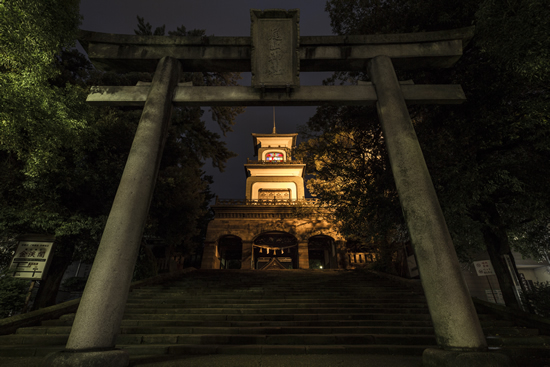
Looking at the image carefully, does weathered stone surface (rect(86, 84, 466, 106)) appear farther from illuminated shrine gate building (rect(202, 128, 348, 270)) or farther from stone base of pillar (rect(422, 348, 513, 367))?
illuminated shrine gate building (rect(202, 128, 348, 270))

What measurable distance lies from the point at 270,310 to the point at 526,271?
22047 millimetres

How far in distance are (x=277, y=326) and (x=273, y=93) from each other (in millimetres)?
5015

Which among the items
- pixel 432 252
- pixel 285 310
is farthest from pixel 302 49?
pixel 285 310

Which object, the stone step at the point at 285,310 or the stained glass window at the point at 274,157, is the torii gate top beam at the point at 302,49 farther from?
the stained glass window at the point at 274,157

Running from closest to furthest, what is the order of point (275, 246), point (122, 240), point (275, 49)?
point (122, 240) < point (275, 49) < point (275, 246)

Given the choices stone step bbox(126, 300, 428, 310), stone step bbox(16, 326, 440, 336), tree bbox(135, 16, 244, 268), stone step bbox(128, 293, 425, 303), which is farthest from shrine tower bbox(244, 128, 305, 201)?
stone step bbox(16, 326, 440, 336)

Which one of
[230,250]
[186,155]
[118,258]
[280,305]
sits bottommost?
[280,305]

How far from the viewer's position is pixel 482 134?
699 cm

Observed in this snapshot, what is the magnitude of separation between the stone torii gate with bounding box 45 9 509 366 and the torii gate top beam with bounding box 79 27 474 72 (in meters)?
0.02

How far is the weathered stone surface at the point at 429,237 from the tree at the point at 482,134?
282 centimetres

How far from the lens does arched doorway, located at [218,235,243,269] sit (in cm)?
2342

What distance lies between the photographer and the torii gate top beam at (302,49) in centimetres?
537

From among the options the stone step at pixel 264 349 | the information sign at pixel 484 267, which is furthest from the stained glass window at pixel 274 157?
the stone step at pixel 264 349

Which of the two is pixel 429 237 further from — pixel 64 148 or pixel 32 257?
pixel 64 148
